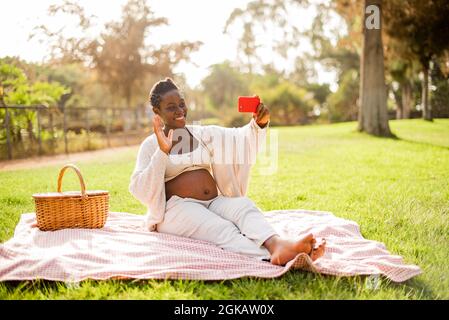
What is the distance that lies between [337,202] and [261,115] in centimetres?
217

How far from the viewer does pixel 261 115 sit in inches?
131

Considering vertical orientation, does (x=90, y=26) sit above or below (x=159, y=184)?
above

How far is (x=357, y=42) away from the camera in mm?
15727

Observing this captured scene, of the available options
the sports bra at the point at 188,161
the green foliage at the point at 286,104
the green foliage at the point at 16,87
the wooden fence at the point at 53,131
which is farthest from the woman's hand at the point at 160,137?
the green foliage at the point at 286,104

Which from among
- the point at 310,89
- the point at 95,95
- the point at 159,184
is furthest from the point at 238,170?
the point at 95,95

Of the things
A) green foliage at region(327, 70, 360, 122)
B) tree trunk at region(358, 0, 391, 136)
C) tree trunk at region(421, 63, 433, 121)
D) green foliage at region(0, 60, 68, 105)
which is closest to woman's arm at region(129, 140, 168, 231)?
green foliage at region(0, 60, 68, 105)

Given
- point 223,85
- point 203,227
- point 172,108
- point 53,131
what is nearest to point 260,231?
point 203,227

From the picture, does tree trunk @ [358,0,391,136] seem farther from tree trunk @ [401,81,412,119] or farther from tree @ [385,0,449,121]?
tree trunk @ [401,81,412,119]

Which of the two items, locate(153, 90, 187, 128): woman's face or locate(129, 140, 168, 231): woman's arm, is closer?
locate(129, 140, 168, 231): woman's arm

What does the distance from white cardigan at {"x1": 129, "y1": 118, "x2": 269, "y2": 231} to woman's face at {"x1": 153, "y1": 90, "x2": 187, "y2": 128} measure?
0.18 meters

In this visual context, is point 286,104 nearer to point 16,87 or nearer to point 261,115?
point 16,87

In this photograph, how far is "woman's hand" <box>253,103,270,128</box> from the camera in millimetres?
3279

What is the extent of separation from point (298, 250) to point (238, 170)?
1135 mm
